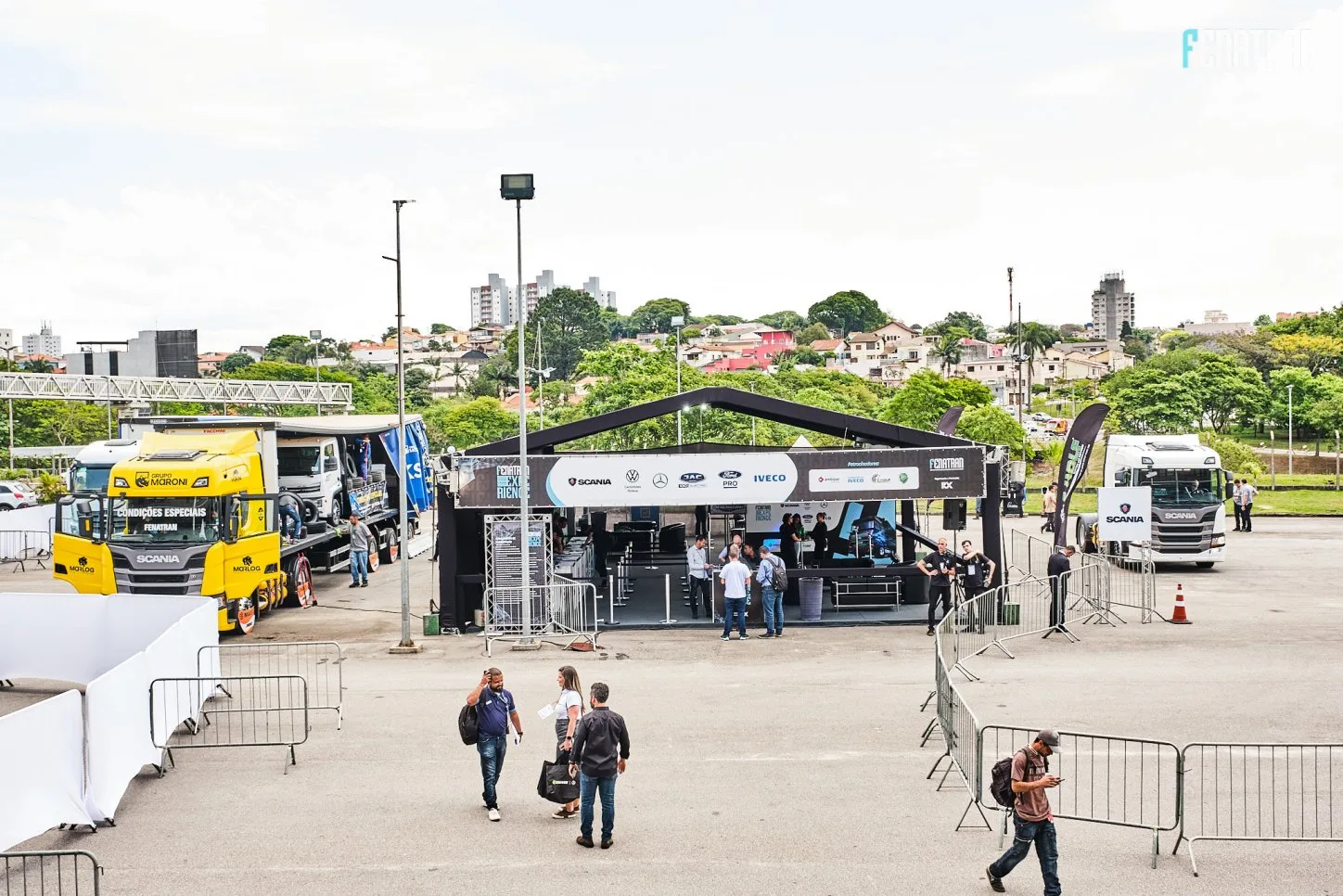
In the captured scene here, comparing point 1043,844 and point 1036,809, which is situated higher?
point 1036,809

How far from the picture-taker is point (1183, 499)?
2677 centimetres

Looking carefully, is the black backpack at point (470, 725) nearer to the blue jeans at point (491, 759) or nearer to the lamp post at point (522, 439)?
the blue jeans at point (491, 759)

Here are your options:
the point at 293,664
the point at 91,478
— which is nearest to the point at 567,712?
the point at 293,664

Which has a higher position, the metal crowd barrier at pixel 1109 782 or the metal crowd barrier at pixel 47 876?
the metal crowd barrier at pixel 1109 782

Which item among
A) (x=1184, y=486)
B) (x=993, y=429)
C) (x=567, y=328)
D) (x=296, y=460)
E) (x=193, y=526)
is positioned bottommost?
(x=193, y=526)

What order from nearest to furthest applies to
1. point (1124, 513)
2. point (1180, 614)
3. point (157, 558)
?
1. point (157, 558)
2. point (1180, 614)
3. point (1124, 513)

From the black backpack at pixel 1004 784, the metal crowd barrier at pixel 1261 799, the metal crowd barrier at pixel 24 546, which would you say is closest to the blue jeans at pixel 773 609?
the metal crowd barrier at pixel 1261 799

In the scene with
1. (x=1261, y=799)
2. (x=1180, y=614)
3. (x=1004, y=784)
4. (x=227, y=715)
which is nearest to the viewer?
(x=1004, y=784)

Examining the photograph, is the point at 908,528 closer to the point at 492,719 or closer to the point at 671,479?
the point at 671,479

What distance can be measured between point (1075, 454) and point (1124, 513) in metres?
1.56

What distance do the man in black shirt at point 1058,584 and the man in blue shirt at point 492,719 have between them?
36.4 feet

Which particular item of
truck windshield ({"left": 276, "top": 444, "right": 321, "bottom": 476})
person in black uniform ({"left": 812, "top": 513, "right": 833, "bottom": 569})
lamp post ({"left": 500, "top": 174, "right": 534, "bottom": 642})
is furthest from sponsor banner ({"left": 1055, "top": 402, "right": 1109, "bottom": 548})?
truck windshield ({"left": 276, "top": 444, "right": 321, "bottom": 476})

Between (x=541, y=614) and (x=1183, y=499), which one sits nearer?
(x=541, y=614)

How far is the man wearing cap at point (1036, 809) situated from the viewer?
8570 millimetres
